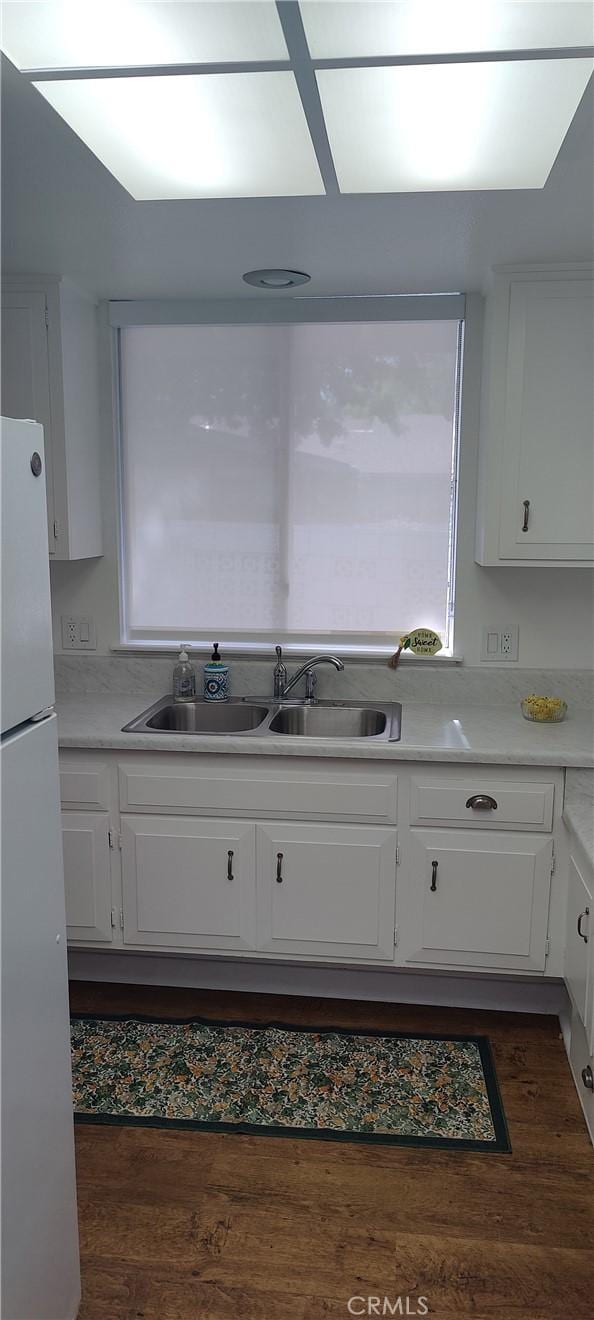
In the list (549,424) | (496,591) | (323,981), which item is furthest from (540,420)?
(323,981)

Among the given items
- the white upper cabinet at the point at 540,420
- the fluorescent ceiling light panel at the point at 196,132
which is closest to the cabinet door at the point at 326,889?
the white upper cabinet at the point at 540,420

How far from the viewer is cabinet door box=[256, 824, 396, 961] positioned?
267 cm

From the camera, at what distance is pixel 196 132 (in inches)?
66.4

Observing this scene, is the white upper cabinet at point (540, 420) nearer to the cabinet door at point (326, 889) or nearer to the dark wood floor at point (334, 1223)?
the cabinet door at point (326, 889)

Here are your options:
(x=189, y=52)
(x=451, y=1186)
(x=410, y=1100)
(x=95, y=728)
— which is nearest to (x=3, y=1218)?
(x=451, y=1186)

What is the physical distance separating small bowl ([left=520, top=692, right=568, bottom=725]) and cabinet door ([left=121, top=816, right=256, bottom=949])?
37.6 inches

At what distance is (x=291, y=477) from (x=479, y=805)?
129 centimetres

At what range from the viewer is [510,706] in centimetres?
309

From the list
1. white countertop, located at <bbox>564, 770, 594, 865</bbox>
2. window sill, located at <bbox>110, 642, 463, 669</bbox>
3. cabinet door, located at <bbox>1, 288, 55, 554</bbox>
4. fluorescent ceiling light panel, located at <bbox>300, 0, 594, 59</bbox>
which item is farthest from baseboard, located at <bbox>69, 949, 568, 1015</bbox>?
fluorescent ceiling light panel, located at <bbox>300, 0, 594, 59</bbox>

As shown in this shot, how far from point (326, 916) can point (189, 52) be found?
2149 millimetres

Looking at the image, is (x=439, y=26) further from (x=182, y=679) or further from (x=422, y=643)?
(x=182, y=679)

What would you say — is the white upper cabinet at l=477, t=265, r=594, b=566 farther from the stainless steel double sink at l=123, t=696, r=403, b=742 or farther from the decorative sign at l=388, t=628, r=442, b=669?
the stainless steel double sink at l=123, t=696, r=403, b=742

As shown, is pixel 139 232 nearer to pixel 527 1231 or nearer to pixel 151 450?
pixel 151 450

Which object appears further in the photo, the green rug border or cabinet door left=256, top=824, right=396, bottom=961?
cabinet door left=256, top=824, right=396, bottom=961
